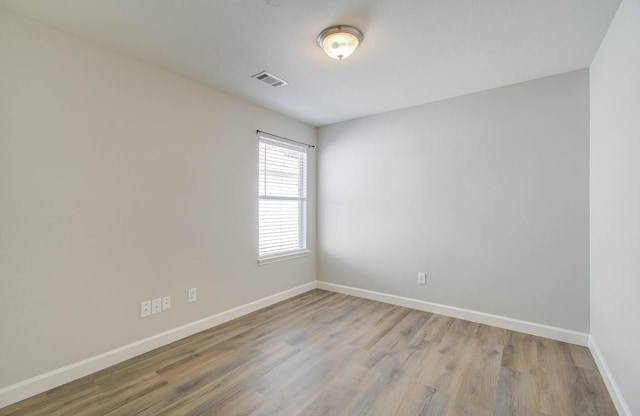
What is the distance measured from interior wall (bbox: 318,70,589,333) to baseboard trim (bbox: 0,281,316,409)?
70.2 inches

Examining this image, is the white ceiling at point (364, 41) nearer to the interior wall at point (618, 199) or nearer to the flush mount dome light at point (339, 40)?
the flush mount dome light at point (339, 40)

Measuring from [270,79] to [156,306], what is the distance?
2329 millimetres

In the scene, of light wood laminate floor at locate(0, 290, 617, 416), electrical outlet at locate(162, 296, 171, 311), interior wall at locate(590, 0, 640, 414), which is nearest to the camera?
interior wall at locate(590, 0, 640, 414)

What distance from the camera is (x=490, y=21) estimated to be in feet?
6.18

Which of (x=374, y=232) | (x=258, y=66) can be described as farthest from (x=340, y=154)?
(x=258, y=66)

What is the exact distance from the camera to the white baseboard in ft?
5.36

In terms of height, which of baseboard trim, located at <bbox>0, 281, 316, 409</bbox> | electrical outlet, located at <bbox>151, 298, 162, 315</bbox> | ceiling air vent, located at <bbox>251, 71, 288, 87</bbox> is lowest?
baseboard trim, located at <bbox>0, 281, 316, 409</bbox>

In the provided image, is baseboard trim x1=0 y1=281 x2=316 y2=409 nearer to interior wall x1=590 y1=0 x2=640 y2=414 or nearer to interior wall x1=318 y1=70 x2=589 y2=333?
interior wall x1=318 y1=70 x2=589 y2=333

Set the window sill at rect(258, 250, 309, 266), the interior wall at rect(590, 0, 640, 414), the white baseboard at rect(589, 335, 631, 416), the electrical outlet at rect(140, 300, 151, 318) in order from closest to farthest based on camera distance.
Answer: the interior wall at rect(590, 0, 640, 414)
the white baseboard at rect(589, 335, 631, 416)
the electrical outlet at rect(140, 300, 151, 318)
the window sill at rect(258, 250, 309, 266)

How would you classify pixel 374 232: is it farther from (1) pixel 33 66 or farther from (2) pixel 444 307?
(1) pixel 33 66

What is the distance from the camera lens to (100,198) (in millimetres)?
2160

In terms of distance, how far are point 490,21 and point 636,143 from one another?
1125mm

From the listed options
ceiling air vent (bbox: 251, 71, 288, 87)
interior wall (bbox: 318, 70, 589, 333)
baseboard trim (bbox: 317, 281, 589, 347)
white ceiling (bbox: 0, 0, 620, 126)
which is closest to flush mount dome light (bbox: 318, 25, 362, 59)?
white ceiling (bbox: 0, 0, 620, 126)

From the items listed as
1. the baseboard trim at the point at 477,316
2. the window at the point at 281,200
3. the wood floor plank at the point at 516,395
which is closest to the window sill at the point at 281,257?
the window at the point at 281,200
